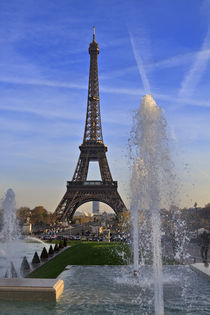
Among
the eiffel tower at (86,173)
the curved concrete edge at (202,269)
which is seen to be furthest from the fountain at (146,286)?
the eiffel tower at (86,173)

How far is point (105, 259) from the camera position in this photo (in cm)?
2505

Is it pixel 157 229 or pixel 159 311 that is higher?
pixel 157 229

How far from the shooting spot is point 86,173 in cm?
8488

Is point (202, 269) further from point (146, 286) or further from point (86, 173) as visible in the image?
point (86, 173)

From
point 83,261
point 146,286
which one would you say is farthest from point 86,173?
point 146,286

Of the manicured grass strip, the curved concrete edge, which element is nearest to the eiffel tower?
the manicured grass strip

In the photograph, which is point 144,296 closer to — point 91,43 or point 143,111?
point 143,111

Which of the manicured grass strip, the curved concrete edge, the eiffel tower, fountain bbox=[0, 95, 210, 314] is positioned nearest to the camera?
fountain bbox=[0, 95, 210, 314]

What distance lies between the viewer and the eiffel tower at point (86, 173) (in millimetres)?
79125

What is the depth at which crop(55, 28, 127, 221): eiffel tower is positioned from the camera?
79.1m

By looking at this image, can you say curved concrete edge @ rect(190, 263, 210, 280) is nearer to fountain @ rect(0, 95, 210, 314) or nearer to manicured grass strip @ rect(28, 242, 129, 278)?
fountain @ rect(0, 95, 210, 314)

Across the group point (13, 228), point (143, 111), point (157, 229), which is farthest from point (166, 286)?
point (13, 228)

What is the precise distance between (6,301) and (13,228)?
8.08 metres

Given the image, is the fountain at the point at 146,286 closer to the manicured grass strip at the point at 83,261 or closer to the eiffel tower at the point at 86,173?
the manicured grass strip at the point at 83,261
